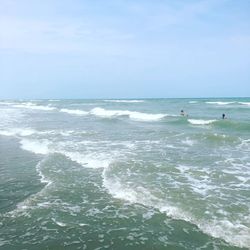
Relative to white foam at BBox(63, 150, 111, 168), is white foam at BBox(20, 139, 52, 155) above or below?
below

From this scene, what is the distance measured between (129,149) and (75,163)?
4.15m

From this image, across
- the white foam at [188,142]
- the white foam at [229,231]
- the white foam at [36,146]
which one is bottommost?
the white foam at [188,142]

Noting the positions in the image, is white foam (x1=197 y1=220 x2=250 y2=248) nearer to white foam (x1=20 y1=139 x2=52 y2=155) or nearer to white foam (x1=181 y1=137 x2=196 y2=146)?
white foam (x1=20 y1=139 x2=52 y2=155)

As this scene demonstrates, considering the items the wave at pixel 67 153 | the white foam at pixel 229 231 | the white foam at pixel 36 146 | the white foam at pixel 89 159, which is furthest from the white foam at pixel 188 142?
the white foam at pixel 229 231

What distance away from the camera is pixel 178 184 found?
12.1 m

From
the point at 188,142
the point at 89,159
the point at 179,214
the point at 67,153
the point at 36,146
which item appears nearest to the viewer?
the point at 179,214

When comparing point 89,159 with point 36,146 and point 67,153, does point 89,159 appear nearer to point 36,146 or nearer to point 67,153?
point 67,153

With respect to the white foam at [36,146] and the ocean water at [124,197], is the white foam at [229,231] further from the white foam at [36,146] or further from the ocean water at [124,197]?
the white foam at [36,146]

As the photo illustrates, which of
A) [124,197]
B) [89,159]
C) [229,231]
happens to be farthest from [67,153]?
[229,231]

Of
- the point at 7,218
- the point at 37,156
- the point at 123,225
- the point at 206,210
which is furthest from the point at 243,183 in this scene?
the point at 37,156

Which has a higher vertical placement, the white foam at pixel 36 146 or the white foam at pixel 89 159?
the white foam at pixel 89 159

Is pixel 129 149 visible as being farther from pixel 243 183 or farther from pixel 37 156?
pixel 243 183

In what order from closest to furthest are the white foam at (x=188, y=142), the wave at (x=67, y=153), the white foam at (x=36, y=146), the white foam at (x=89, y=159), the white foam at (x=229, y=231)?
1. the white foam at (x=229, y=231)
2. the white foam at (x=89, y=159)
3. the wave at (x=67, y=153)
4. the white foam at (x=36, y=146)
5. the white foam at (x=188, y=142)

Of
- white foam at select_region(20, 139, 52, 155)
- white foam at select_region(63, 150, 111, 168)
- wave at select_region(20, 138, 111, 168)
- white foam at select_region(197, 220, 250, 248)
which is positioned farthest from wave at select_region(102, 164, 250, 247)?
white foam at select_region(20, 139, 52, 155)
